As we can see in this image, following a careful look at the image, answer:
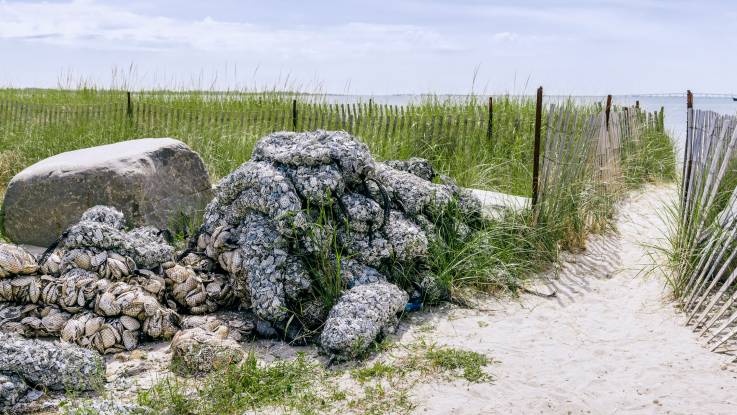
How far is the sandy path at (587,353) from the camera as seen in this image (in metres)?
4.12

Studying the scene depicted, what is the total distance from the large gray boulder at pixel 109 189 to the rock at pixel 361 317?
2.90 m

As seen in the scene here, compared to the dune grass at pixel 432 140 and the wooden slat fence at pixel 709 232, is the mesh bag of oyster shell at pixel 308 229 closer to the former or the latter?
the dune grass at pixel 432 140

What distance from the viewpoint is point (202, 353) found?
175 inches

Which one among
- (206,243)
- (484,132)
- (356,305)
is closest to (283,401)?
(356,305)

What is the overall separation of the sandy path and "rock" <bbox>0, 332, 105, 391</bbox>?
2010 millimetres

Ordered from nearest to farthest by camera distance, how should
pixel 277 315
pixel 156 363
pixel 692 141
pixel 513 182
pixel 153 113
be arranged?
pixel 156 363 → pixel 277 315 → pixel 692 141 → pixel 513 182 → pixel 153 113

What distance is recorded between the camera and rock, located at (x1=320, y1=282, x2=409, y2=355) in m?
4.61

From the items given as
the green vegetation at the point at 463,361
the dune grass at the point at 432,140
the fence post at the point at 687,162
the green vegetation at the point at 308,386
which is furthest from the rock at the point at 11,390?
the fence post at the point at 687,162

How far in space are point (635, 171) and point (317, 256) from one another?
6.79 m

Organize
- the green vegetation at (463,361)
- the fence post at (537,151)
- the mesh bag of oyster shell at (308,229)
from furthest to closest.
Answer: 1. the fence post at (537,151)
2. the mesh bag of oyster shell at (308,229)
3. the green vegetation at (463,361)

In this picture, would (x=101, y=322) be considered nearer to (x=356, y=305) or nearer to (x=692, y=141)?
(x=356, y=305)

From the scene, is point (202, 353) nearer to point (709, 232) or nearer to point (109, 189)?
point (109, 189)

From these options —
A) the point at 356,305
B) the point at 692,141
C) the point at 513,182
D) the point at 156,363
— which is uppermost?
the point at 692,141

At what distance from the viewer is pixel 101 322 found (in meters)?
4.94
